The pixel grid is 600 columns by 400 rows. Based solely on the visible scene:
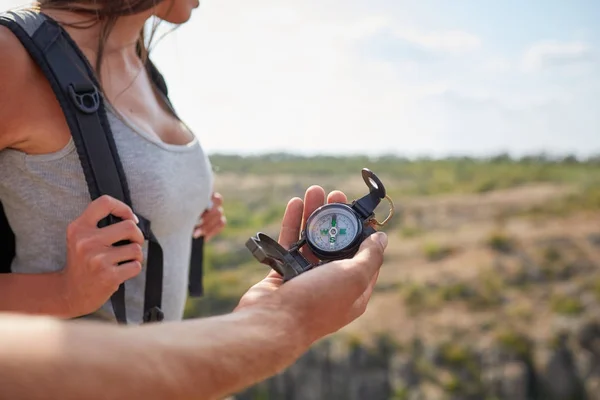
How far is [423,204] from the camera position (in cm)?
3269

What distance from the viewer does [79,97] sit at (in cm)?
168

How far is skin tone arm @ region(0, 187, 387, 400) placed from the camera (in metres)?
0.68

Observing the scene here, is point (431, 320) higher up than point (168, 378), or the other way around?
point (168, 378)

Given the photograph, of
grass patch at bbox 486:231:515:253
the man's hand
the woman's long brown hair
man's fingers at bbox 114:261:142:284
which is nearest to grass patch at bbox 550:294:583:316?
grass patch at bbox 486:231:515:253

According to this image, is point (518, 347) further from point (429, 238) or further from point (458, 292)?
point (429, 238)

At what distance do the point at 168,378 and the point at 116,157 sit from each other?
40.8 inches

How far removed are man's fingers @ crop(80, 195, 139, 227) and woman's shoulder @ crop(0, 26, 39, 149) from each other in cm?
27

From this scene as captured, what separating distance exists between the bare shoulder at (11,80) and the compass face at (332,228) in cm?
72

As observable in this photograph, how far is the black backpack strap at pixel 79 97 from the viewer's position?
65.2 inches

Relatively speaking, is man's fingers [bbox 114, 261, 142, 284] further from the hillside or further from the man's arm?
the hillside

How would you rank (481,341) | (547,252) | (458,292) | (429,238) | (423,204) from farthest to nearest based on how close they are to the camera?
(423,204), (429,238), (547,252), (458,292), (481,341)

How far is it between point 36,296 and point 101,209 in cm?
30

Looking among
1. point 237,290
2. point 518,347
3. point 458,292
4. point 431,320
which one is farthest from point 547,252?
point 237,290

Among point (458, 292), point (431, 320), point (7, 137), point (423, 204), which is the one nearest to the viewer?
point (7, 137)
